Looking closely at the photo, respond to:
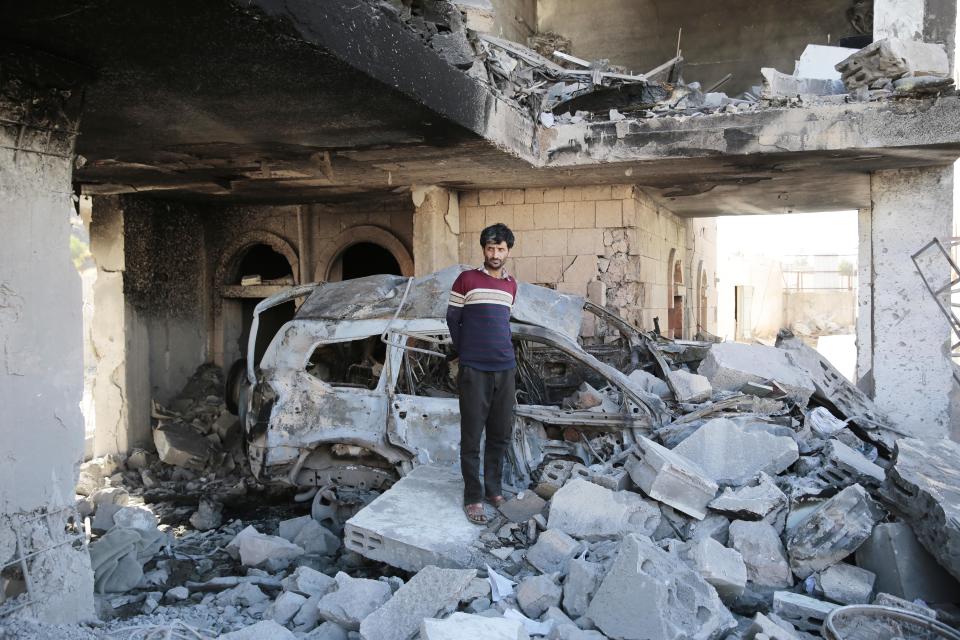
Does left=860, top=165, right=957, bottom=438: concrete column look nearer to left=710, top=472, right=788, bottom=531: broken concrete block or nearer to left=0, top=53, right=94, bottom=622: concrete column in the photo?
left=710, top=472, right=788, bottom=531: broken concrete block

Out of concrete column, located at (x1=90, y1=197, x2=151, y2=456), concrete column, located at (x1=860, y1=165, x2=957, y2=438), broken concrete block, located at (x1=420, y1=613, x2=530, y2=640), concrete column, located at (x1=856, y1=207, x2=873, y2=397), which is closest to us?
broken concrete block, located at (x1=420, y1=613, x2=530, y2=640)

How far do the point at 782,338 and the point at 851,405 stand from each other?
133 cm

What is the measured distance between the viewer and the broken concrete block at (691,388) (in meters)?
5.66

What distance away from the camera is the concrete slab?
4.22m

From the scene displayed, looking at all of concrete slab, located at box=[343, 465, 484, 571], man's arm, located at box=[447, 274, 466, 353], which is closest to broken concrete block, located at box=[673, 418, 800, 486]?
concrete slab, located at box=[343, 465, 484, 571]

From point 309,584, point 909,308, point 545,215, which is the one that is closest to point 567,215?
point 545,215

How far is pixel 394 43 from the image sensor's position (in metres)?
4.43

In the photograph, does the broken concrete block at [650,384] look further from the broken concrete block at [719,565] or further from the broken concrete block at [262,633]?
the broken concrete block at [262,633]

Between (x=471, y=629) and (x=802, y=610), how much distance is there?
1780 millimetres

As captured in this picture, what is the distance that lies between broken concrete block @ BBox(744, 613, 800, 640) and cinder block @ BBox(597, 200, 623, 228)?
6.06 metres

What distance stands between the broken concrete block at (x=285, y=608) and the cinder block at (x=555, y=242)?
581 cm

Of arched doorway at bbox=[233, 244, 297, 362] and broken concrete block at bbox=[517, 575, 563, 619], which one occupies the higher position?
arched doorway at bbox=[233, 244, 297, 362]

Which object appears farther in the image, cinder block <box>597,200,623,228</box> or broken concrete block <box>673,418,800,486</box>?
cinder block <box>597,200,623,228</box>

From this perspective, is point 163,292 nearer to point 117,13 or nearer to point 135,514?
point 135,514
